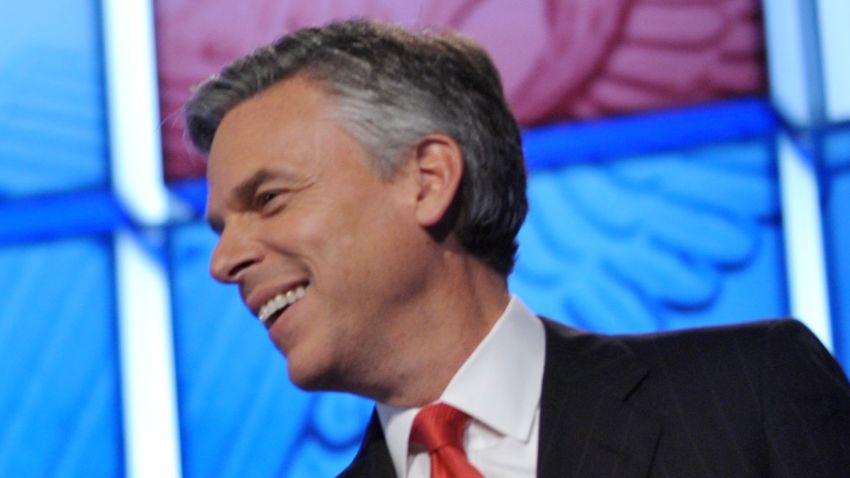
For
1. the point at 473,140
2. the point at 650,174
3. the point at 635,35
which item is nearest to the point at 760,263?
the point at 650,174

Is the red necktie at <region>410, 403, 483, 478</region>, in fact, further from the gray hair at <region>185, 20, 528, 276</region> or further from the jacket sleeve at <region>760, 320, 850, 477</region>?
the jacket sleeve at <region>760, 320, 850, 477</region>

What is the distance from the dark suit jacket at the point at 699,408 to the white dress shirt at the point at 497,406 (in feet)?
0.08

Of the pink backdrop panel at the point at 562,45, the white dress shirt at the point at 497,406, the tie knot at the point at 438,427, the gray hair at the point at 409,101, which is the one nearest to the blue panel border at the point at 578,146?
the pink backdrop panel at the point at 562,45

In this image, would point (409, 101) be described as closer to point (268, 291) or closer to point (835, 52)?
point (268, 291)

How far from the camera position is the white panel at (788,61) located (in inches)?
87.6

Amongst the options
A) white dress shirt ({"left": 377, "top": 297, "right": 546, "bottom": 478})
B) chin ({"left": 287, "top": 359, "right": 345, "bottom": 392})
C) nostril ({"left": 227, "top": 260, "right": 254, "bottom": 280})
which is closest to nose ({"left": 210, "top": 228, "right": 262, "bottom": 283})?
nostril ({"left": 227, "top": 260, "right": 254, "bottom": 280})

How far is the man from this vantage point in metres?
1.58

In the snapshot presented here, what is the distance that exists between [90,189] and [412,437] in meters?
0.83

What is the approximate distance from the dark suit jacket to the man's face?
185mm

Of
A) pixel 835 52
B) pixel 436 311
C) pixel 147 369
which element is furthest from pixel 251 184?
pixel 835 52

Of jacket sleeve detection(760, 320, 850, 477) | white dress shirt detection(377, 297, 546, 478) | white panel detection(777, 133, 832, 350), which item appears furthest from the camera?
white panel detection(777, 133, 832, 350)

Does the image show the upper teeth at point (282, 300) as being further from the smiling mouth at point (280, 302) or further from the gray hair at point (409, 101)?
the gray hair at point (409, 101)

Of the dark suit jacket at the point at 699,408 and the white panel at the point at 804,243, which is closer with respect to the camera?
the dark suit jacket at the point at 699,408

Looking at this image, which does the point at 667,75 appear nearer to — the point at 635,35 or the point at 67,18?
the point at 635,35
